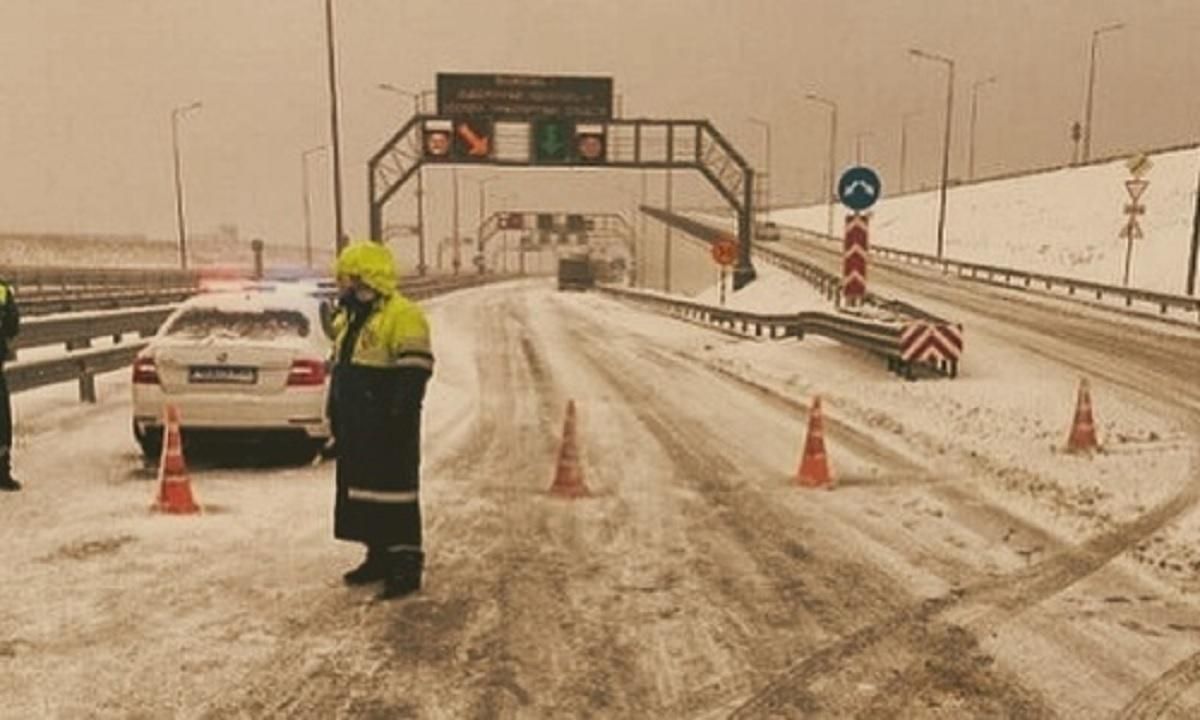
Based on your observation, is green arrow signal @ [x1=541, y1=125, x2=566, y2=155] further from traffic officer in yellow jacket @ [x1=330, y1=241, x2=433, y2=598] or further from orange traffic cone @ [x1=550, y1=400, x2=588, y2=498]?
traffic officer in yellow jacket @ [x1=330, y1=241, x2=433, y2=598]

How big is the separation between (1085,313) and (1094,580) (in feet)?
81.8

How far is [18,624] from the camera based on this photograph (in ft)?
18.5

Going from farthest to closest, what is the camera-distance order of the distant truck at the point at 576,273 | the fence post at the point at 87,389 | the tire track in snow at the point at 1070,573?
the distant truck at the point at 576,273 → the fence post at the point at 87,389 → the tire track in snow at the point at 1070,573

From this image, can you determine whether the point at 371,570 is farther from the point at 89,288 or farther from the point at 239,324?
the point at 89,288

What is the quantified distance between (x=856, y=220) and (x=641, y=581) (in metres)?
12.7

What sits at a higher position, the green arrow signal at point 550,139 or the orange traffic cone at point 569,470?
the green arrow signal at point 550,139

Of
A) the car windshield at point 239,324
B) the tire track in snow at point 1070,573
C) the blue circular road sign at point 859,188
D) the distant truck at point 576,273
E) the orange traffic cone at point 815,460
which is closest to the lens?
the tire track in snow at point 1070,573

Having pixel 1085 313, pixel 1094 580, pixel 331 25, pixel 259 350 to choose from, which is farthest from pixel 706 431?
pixel 331 25

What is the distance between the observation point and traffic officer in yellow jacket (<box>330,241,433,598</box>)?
6.29 m

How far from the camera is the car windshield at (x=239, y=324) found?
10039 millimetres

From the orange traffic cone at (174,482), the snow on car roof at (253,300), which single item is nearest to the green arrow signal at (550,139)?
the snow on car roof at (253,300)

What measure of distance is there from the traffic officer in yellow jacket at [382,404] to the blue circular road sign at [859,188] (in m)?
12.0

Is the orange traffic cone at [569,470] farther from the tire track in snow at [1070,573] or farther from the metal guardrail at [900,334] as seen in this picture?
the metal guardrail at [900,334]

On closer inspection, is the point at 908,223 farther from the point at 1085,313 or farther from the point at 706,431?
the point at 706,431
